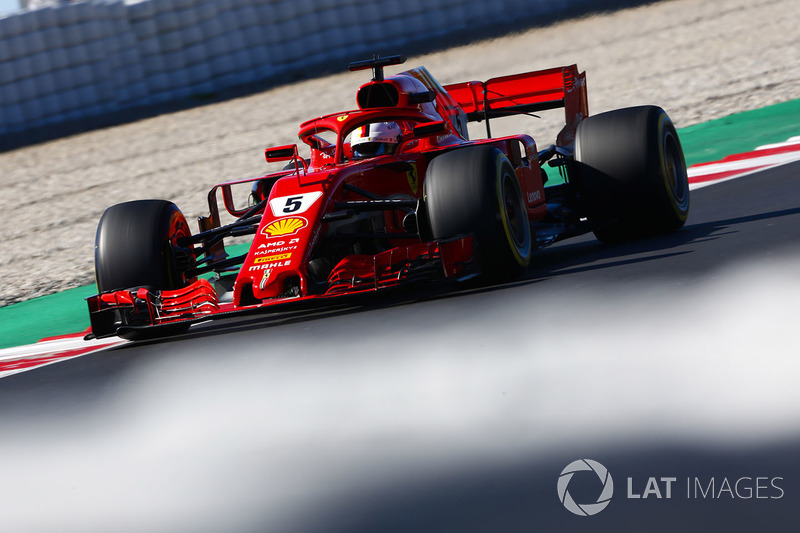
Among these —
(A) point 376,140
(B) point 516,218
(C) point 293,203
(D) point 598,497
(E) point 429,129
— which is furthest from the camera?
(A) point 376,140

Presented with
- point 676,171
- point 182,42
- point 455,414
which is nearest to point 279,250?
Answer: point 455,414

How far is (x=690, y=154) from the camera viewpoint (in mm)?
11602

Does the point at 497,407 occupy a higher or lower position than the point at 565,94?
lower

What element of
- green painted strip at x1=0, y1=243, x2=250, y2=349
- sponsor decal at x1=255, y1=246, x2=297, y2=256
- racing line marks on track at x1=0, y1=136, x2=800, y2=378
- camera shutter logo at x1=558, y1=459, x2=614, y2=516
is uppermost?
sponsor decal at x1=255, y1=246, x2=297, y2=256

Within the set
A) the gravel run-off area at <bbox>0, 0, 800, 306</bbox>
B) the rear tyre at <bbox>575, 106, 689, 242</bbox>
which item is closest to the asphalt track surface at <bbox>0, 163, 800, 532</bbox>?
the rear tyre at <bbox>575, 106, 689, 242</bbox>

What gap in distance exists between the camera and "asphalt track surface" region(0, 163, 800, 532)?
125 inches

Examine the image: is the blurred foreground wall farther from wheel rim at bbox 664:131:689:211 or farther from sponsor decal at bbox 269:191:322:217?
wheel rim at bbox 664:131:689:211

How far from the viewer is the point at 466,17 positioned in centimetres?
1919

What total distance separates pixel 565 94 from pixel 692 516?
604 cm

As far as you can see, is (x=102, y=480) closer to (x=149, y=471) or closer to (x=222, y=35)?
(x=149, y=471)

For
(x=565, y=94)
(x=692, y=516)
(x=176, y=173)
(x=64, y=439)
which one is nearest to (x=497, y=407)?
(x=692, y=516)

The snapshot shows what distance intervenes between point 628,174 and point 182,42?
12.2m

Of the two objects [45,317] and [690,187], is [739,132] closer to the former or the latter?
[690,187]

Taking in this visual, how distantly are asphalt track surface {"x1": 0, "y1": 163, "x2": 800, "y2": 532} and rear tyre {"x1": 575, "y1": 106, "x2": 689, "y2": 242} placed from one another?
0.68 meters
